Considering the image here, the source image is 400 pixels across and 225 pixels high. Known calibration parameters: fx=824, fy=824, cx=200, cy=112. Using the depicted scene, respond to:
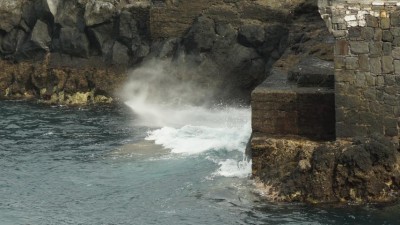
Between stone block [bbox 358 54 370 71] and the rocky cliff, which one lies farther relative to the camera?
the rocky cliff

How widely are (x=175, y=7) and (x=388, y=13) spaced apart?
65.6ft

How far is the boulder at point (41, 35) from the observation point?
42500 millimetres

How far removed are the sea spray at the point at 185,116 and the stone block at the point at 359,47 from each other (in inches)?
193

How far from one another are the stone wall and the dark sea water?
2.56 metres

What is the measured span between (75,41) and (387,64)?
75.6 feet

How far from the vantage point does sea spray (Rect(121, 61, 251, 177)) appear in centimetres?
2806

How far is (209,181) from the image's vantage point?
24.0 m

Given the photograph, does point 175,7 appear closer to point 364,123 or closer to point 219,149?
point 219,149

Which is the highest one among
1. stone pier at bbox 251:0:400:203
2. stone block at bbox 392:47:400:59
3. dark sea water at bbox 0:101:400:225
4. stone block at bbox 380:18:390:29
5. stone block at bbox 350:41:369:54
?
stone block at bbox 380:18:390:29

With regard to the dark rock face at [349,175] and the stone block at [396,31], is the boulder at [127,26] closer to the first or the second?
the dark rock face at [349,175]

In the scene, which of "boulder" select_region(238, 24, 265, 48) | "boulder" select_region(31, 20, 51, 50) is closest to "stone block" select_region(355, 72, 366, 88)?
"boulder" select_region(238, 24, 265, 48)

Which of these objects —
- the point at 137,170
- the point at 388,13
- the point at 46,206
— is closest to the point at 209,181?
the point at 137,170

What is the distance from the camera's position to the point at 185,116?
36.6 m

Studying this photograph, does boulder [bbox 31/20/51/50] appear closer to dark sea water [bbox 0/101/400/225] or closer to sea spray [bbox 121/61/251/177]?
sea spray [bbox 121/61/251/177]
